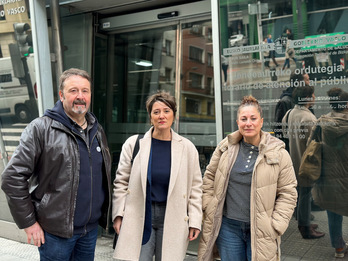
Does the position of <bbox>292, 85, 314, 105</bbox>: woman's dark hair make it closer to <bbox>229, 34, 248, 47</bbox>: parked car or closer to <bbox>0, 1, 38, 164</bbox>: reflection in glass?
<bbox>229, 34, 248, 47</bbox>: parked car

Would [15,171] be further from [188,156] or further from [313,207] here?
[313,207]

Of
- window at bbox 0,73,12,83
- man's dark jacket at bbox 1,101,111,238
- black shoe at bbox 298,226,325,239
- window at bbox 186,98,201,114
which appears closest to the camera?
man's dark jacket at bbox 1,101,111,238

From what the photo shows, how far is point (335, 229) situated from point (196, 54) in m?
2.67

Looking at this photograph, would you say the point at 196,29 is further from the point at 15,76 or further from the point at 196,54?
the point at 15,76

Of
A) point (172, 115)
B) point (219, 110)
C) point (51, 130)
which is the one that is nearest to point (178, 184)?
point (172, 115)

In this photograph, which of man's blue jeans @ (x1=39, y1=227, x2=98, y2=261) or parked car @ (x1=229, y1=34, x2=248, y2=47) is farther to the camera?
parked car @ (x1=229, y1=34, x2=248, y2=47)

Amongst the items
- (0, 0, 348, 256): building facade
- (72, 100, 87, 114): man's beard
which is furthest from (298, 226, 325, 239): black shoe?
(72, 100, 87, 114): man's beard

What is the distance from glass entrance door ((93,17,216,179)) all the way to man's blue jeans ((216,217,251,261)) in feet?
6.60

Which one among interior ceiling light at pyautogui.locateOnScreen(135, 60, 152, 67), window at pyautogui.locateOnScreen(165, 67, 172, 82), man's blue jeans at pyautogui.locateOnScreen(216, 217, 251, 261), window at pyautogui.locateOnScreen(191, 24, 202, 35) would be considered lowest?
man's blue jeans at pyautogui.locateOnScreen(216, 217, 251, 261)

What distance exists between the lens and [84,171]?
2.70 m

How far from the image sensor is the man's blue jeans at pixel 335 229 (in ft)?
12.1

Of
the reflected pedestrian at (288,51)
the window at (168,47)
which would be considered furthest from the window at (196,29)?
the reflected pedestrian at (288,51)

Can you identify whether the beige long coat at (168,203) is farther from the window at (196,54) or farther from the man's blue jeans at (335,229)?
the window at (196,54)

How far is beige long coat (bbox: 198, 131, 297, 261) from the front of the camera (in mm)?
2701
